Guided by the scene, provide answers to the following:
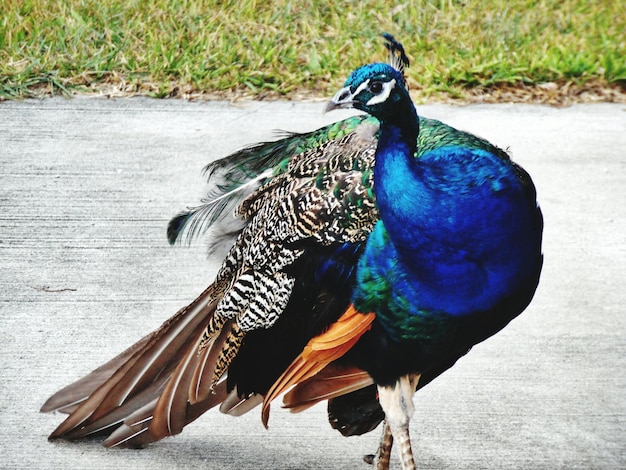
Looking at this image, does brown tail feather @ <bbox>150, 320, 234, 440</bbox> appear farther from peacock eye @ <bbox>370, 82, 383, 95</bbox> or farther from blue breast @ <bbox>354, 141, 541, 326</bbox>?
peacock eye @ <bbox>370, 82, 383, 95</bbox>

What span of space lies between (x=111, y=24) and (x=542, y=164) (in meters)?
2.96

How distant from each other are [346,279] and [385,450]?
0.75 meters

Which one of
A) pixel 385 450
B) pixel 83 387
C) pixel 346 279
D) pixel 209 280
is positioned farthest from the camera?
pixel 209 280

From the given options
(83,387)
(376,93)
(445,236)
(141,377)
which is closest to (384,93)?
(376,93)

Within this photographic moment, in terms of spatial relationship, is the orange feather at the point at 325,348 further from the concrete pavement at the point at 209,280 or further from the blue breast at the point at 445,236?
the concrete pavement at the point at 209,280

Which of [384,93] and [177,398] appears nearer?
[384,93]

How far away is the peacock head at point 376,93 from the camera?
2193mm

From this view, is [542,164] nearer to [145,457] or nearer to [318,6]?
[318,6]

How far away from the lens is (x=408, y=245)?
2.29 metres

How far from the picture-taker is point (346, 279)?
95.7 inches

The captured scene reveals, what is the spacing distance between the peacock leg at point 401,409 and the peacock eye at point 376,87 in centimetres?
87

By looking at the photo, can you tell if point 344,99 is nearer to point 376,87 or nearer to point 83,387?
point 376,87

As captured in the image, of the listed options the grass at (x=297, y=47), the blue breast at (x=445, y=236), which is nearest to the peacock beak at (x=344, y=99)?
the blue breast at (x=445, y=236)

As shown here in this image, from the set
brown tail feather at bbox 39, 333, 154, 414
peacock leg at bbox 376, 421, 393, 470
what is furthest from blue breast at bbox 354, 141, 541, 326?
brown tail feather at bbox 39, 333, 154, 414
